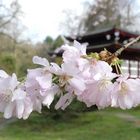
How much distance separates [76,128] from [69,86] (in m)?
15.9

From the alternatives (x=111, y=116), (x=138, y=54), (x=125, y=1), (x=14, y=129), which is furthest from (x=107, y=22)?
(x=14, y=129)

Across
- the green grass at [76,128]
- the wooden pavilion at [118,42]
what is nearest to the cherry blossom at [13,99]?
the green grass at [76,128]

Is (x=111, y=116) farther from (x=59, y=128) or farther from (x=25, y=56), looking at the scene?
(x=25, y=56)

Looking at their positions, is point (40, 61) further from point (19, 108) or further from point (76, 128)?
point (76, 128)

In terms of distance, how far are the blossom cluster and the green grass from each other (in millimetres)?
12189

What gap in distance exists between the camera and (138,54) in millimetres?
25969

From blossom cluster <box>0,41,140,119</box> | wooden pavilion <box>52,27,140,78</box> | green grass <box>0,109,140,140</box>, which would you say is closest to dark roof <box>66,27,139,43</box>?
wooden pavilion <box>52,27,140,78</box>

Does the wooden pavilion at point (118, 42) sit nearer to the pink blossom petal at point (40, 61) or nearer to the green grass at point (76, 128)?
the green grass at point (76, 128)

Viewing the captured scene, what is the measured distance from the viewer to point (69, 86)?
1.11 metres

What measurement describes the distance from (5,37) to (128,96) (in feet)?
127

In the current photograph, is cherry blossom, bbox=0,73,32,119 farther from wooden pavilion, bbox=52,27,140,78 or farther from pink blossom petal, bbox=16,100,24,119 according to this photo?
wooden pavilion, bbox=52,27,140,78

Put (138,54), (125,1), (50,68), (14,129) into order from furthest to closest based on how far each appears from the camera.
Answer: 1. (125,1)
2. (138,54)
3. (14,129)
4. (50,68)

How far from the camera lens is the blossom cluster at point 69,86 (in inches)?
42.9

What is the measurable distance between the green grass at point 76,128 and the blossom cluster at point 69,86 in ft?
40.0
